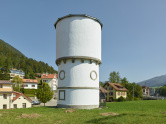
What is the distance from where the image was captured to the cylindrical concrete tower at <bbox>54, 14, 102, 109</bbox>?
1923 centimetres

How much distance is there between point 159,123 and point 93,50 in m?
12.9

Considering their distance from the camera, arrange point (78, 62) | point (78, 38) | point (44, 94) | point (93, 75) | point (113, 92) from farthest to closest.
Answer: point (113, 92) < point (44, 94) < point (93, 75) < point (78, 38) < point (78, 62)

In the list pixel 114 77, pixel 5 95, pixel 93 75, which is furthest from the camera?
pixel 114 77

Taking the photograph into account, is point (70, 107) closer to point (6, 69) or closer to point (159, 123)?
point (159, 123)

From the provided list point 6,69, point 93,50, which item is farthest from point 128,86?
point 6,69

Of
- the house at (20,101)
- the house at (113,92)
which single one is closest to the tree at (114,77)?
the house at (113,92)

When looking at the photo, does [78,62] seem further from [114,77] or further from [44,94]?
[114,77]

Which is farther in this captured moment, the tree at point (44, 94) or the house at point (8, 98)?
the house at point (8, 98)

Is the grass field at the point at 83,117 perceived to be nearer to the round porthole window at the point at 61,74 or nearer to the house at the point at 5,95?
the round porthole window at the point at 61,74

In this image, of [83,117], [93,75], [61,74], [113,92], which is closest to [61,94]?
[61,74]

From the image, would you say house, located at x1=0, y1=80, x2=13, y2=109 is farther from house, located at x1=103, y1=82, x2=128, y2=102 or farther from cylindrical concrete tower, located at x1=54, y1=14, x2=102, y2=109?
house, located at x1=103, y1=82, x2=128, y2=102

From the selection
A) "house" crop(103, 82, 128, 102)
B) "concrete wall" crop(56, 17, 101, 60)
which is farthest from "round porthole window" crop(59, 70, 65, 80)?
"house" crop(103, 82, 128, 102)

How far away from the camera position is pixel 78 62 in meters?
19.9

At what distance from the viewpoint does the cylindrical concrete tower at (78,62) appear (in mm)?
19234
